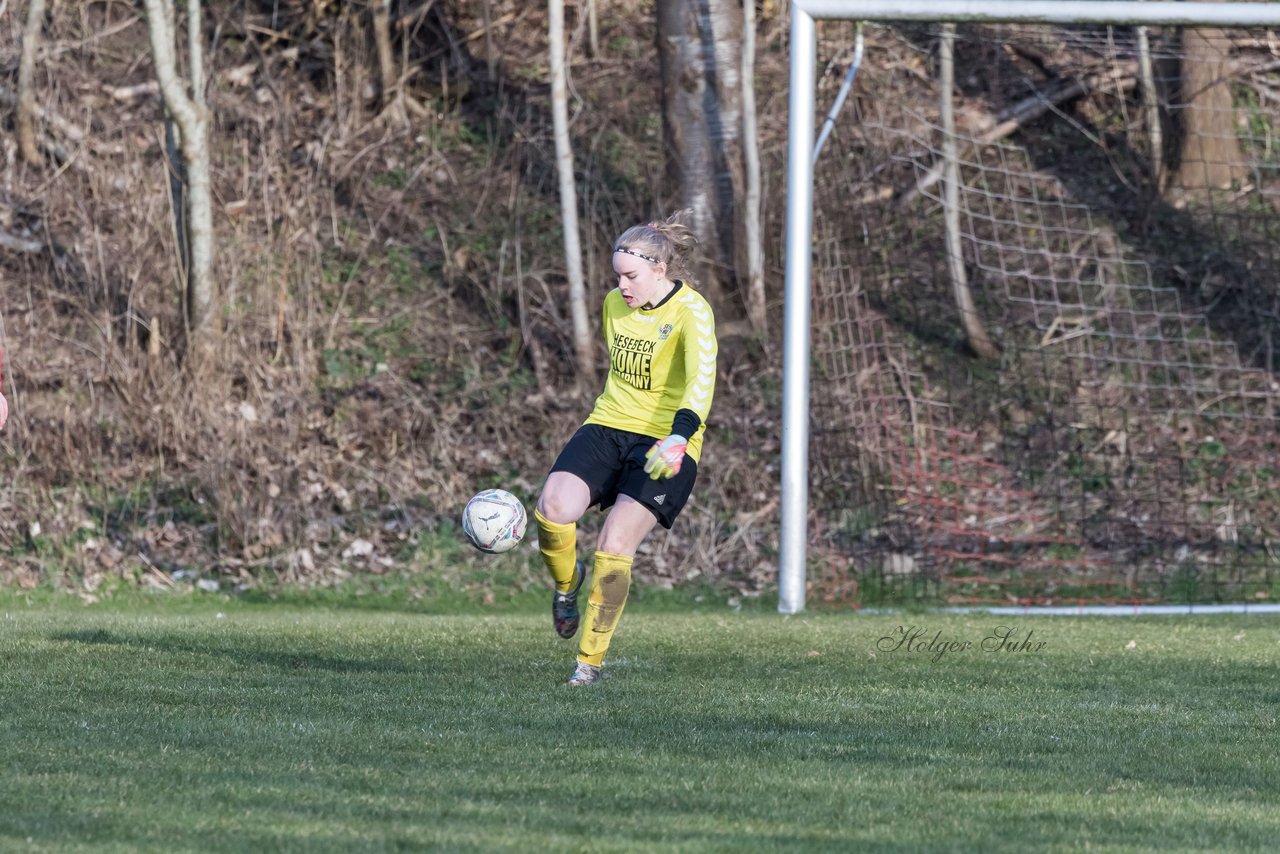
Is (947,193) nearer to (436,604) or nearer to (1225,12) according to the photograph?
(1225,12)

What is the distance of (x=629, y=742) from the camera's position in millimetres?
5207

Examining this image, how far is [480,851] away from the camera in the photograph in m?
A: 3.75

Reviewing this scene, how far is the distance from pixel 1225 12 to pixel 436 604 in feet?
21.3

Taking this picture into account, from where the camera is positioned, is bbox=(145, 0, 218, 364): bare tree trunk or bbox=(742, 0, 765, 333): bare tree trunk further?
bbox=(742, 0, 765, 333): bare tree trunk

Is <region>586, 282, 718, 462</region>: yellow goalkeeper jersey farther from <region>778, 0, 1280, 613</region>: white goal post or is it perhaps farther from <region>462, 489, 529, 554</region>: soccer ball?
<region>778, 0, 1280, 613</region>: white goal post

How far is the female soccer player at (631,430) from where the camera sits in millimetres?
6594

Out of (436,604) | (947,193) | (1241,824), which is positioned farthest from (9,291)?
(1241,824)

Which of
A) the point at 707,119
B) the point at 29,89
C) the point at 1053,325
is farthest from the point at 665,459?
the point at 29,89

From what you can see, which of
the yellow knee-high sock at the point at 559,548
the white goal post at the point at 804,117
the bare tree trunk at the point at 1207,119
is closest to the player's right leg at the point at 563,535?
the yellow knee-high sock at the point at 559,548

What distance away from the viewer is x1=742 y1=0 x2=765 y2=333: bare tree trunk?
14383mm

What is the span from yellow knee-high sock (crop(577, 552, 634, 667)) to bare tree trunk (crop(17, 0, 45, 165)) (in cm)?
1114

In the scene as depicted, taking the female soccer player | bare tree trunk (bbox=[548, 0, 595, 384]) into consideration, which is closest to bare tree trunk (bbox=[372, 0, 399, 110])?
bare tree trunk (bbox=[548, 0, 595, 384])

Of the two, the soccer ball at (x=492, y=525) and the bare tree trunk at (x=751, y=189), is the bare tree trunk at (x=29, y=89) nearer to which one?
the bare tree trunk at (x=751, y=189)

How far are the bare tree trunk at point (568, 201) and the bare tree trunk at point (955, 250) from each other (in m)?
3.22
